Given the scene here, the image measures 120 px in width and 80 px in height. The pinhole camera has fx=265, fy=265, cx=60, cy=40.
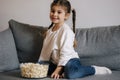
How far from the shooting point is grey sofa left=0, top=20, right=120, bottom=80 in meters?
2.12

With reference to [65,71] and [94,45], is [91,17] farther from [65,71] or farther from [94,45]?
[65,71]

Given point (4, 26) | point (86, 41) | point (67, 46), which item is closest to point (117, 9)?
point (86, 41)

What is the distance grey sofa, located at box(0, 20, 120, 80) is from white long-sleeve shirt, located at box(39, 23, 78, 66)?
132 mm

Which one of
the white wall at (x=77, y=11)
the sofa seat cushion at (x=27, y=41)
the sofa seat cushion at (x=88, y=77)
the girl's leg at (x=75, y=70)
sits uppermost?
the white wall at (x=77, y=11)

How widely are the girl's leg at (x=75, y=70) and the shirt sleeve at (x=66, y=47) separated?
0.04 m

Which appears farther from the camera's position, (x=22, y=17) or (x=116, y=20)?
(x=22, y=17)

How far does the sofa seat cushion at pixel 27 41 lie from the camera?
226cm

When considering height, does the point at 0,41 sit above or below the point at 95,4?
below

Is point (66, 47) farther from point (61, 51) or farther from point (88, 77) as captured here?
point (88, 77)

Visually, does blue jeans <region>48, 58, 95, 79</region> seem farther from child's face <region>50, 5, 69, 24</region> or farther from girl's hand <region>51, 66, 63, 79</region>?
child's face <region>50, 5, 69, 24</region>

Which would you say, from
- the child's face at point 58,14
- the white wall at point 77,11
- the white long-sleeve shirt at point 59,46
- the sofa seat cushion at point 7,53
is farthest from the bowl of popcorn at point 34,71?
the white wall at point 77,11

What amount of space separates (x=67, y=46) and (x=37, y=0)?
88 cm

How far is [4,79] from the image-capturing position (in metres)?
1.87

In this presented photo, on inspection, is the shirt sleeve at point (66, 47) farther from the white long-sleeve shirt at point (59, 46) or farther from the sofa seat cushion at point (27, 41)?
the sofa seat cushion at point (27, 41)
